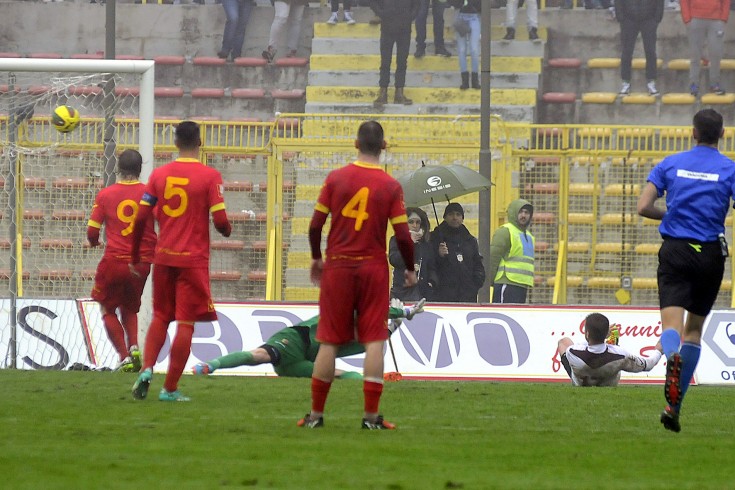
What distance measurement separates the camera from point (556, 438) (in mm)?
9344

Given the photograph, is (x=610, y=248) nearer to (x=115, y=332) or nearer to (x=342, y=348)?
(x=115, y=332)

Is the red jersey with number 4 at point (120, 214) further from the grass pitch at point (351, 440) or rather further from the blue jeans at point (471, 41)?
the blue jeans at point (471, 41)

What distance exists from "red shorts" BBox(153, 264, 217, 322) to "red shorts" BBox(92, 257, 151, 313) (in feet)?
10.8

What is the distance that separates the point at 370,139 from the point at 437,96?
17555 millimetres

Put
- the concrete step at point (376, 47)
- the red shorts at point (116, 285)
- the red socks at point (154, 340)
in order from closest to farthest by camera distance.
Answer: the red socks at point (154, 340) → the red shorts at point (116, 285) → the concrete step at point (376, 47)

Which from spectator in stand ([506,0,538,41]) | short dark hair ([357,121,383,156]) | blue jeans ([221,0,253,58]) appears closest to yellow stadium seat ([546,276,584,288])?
spectator in stand ([506,0,538,41])

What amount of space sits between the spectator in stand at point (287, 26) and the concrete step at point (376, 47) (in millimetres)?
409

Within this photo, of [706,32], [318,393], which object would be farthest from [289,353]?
[706,32]

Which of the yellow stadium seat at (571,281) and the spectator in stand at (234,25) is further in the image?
the spectator in stand at (234,25)

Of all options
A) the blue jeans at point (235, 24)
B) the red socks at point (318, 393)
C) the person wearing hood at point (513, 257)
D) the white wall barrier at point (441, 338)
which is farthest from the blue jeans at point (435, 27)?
the red socks at point (318, 393)

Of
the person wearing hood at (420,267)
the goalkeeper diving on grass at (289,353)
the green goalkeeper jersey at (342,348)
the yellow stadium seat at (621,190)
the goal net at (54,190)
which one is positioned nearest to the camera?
the green goalkeeper jersey at (342,348)

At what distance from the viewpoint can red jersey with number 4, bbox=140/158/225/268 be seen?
1109 centimetres

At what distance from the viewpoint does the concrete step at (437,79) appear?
27172 millimetres

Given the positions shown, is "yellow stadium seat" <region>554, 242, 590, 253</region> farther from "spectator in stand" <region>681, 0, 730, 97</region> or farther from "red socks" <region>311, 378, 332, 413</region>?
"red socks" <region>311, 378, 332, 413</region>
